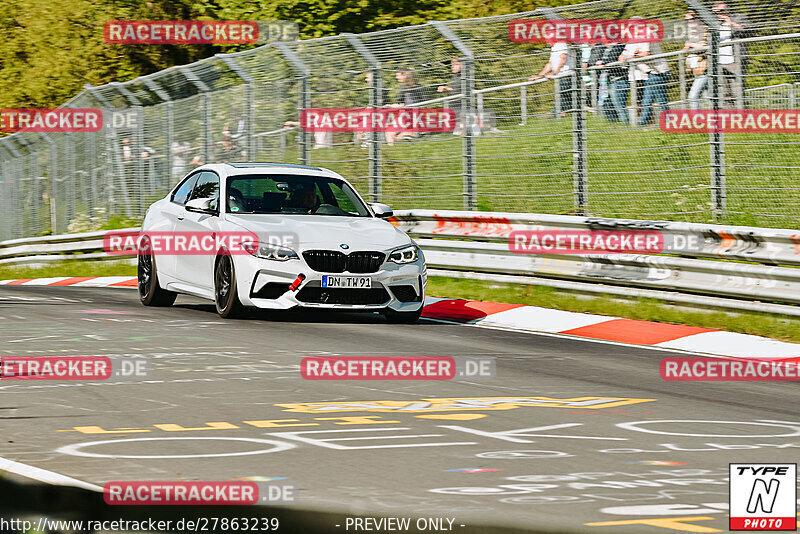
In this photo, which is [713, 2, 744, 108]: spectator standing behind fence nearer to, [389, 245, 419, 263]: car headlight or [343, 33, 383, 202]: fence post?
[389, 245, 419, 263]: car headlight

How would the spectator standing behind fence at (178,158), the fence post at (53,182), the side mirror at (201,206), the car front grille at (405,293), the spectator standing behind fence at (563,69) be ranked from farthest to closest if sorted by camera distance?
the fence post at (53,182)
the spectator standing behind fence at (178,158)
the spectator standing behind fence at (563,69)
the side mirror at (201,206)
the car front grille at (405,293)

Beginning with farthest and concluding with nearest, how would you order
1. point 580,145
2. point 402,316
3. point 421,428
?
point 580,145 → point 402,316 → point 421,428

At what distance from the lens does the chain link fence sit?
13.4 metres

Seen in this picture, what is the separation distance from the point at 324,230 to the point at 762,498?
7.89 meters

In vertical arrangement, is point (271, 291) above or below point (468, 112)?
below

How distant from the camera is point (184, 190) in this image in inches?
578

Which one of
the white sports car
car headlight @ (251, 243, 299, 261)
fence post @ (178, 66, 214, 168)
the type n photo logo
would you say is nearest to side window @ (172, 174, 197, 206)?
the white sports car

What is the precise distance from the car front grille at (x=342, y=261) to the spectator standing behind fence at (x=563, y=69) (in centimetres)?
360

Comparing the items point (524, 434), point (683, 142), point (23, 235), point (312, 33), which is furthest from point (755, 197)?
point (23, 235)

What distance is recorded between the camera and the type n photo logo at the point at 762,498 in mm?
5020

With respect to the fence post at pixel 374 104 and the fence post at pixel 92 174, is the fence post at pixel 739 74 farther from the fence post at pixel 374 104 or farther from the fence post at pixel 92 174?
the fence post at pixel 92 174
